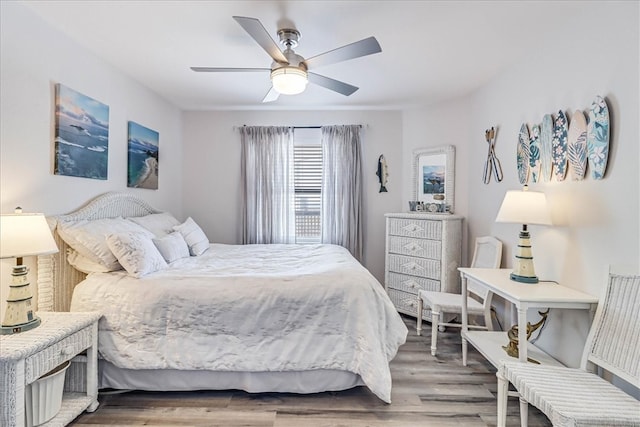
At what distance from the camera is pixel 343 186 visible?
4250 millimetres

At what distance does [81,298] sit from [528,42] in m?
3.72

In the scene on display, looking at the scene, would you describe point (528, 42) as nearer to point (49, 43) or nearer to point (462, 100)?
point (462, 100)

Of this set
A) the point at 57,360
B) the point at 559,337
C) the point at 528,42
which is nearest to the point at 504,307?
the point at 559,337

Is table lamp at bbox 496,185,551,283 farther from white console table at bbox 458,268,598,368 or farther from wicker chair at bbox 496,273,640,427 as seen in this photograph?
wicker chair at bbox 496,273,640,427

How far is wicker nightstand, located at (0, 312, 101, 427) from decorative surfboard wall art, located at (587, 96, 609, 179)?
3.16m

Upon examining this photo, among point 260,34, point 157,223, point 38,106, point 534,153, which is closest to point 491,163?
point 534,153

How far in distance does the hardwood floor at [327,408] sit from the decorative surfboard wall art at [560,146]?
159 centimetres

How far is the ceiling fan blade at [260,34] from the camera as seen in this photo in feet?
5.73

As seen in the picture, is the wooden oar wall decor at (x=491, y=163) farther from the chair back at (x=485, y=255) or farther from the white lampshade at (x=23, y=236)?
the white lampshade at (x=23, y=236)

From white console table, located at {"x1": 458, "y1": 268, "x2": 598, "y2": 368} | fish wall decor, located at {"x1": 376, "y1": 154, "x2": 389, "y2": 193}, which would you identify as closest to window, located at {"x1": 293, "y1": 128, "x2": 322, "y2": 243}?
fish wall decor, located at {"x1": 376, "y1": 154, "x2": 389, "y2": 193}

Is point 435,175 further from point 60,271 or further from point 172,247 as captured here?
point 60,271

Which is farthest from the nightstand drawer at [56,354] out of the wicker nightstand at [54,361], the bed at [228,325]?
the bed at [228,325]

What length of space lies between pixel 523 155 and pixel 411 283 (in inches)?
69.2

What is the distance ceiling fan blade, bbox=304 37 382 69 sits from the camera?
1916mm
